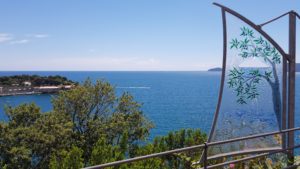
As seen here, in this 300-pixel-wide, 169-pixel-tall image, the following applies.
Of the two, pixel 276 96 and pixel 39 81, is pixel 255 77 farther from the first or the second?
pixel 39 81

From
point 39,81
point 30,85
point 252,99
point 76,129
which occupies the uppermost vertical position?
point 252,99

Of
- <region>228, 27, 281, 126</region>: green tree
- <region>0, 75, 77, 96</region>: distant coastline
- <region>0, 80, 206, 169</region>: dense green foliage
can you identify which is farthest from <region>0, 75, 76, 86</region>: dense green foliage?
<region>228, 27, 281, 126</region>: green tree

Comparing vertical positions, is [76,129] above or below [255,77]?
below

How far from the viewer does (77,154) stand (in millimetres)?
13562

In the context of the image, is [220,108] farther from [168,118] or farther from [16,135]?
[168,118]

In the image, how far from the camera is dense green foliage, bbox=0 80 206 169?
21625 millimetres

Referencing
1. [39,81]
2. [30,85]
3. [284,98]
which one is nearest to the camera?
[284,98]

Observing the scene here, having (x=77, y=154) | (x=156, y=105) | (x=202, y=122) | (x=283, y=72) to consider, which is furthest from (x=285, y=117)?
(x=156, y=105)

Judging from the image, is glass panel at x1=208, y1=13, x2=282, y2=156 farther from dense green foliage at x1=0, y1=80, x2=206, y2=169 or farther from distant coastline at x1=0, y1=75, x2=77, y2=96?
distant coastline at x1=0, y1=75, x2=77, y2=96

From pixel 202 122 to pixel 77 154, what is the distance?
140 ft

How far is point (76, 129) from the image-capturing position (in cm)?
2673

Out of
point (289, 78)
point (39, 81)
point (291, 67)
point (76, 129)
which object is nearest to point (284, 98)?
point (289, 78)

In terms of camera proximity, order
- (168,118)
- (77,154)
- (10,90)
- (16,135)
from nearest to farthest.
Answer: (77,154) → (16,135) → (168,118) → (10,90)

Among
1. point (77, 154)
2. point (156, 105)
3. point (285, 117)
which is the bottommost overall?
point (156, 105)
